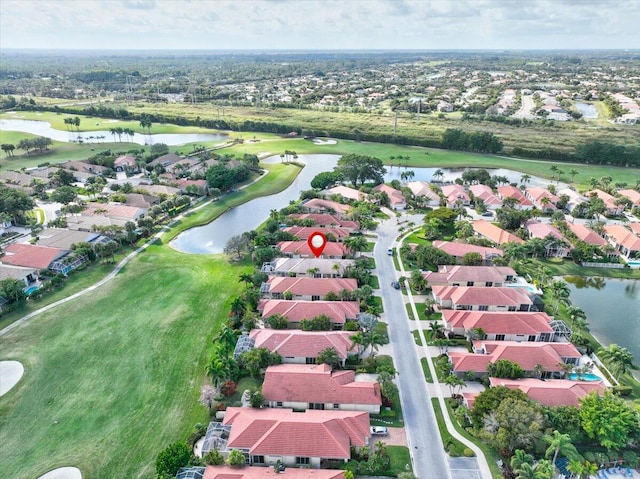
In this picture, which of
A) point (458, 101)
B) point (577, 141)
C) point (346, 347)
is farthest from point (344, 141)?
point (346, 347)

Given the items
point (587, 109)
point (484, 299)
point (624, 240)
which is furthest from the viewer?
point (587, 109)

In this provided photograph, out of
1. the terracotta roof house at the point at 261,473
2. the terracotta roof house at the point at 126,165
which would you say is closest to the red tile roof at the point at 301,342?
the terracotta roof house at the point at 261,473

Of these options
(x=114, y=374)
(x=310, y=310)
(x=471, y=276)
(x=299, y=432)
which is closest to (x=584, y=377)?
(x=471, y=276)

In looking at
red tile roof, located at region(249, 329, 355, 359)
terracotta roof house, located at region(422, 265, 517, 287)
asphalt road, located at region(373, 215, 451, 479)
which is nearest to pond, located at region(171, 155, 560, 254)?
red tile roof, located at region(249, 329, 355, 359)

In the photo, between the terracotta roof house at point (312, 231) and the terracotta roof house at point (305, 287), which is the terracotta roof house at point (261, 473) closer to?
the terracotta roof house at point (305, 287)

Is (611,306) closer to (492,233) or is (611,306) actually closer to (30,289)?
(492,233)

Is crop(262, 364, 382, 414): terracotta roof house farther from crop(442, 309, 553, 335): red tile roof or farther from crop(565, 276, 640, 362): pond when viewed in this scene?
crop(565, 276, 640, 362): pond

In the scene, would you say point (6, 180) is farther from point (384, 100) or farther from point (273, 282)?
point (384, 100)
